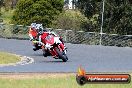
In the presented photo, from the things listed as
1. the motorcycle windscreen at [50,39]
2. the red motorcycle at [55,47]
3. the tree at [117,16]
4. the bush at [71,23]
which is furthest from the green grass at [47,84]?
the bush at [71,23]

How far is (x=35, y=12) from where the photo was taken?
4616 centimetres

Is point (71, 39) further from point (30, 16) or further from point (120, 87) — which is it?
point (120, 87)

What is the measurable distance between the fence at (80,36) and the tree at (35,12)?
285 cm

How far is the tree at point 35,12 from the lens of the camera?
150ft

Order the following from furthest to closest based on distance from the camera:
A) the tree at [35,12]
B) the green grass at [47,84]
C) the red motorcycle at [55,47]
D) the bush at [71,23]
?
the tree at [35,12] < the bush at [71,23] < the red motorcycle at [55,47] < the green grass at [47,84]

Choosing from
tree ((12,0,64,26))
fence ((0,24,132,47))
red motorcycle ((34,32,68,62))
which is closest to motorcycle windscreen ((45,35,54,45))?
red motorcycle ((34,32,68,62))

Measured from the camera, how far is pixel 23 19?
1801 inches

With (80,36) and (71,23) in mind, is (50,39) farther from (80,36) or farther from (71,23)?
(71,23)

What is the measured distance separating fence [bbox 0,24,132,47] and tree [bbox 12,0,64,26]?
285cm

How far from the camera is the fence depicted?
3662 centimetres

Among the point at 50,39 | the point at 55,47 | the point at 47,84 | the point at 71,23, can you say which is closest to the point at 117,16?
the point at 71,23

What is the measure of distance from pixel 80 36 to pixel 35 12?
28.2 feet

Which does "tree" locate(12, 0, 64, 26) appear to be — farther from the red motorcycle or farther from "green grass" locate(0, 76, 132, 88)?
"green grass" locate(0, 76, 132, 88)

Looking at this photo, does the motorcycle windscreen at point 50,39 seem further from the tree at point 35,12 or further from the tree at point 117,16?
the tree at point 35,12
